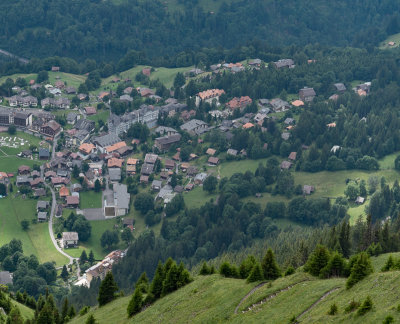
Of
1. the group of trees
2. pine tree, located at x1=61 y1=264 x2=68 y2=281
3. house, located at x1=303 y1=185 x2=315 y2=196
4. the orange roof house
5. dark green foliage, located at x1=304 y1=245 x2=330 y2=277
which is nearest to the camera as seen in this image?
dark green foliage, located at x1=304 y1=245 x2=330 y2=277

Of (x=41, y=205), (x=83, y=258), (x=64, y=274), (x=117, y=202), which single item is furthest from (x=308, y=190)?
(x=41, y=205)

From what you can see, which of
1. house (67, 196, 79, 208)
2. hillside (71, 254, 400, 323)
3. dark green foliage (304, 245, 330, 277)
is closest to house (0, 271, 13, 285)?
house (67, 196, 79, 208)

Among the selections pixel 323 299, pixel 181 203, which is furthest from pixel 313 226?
pixel 323 299

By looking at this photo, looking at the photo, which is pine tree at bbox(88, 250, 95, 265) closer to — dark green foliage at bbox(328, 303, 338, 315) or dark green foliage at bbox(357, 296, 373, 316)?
dark green foliage at bbox(328, 303, 338, 315)

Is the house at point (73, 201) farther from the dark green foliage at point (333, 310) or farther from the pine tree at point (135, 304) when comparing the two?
the dark green foliage at point (333, 310)

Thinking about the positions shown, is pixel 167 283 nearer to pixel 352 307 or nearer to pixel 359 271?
pixel 359 271

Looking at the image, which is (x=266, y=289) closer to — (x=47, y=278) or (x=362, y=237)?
(x=362, y=237)
